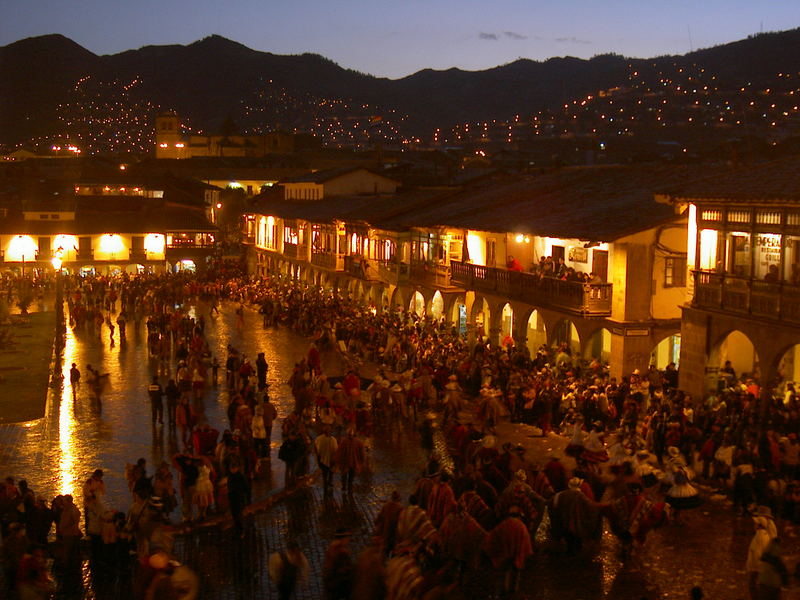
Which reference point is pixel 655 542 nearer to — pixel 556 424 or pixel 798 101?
pixel 556 424

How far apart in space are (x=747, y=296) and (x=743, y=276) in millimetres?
441

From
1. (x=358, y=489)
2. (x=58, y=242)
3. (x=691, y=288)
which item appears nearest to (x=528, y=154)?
(x=58, y=242)

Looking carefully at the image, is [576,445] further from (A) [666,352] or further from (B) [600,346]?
(B) [600,346]

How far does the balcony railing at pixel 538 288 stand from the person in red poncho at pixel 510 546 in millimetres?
14933

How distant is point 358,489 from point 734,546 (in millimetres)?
6704

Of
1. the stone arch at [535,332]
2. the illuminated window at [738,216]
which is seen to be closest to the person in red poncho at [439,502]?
the illuminated window at [738,216]

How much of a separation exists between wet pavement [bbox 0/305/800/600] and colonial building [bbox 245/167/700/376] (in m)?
5.70

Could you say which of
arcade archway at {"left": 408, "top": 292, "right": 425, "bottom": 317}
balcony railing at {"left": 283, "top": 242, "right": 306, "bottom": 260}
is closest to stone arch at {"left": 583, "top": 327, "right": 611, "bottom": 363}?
arcade archway at {"left": 408, "top": 292, "right": 425, "bottom": 317}

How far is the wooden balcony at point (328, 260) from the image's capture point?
4947cm

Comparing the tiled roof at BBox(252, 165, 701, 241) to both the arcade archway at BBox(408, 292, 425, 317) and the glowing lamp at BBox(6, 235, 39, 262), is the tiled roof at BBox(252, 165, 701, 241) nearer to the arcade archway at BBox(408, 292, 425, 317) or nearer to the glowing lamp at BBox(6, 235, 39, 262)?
the arcade archway at BBox(408, 292, 425, 317)

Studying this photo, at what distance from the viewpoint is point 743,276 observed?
69.4 feet

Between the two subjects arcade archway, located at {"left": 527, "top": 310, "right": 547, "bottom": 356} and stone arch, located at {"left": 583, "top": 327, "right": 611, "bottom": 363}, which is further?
arcade archway, located at {"left": 527, "top": 310, "right": 547, "bottom": 356}

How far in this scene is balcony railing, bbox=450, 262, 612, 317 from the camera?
26.6 meters

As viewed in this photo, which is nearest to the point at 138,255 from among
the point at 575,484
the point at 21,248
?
the point at 21,248
